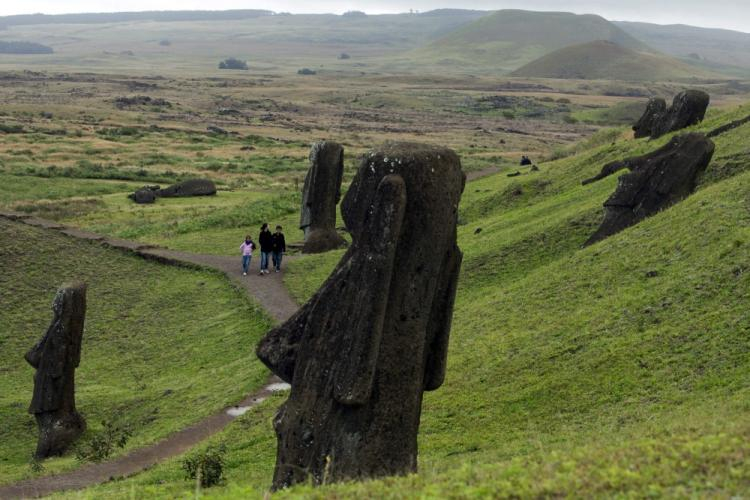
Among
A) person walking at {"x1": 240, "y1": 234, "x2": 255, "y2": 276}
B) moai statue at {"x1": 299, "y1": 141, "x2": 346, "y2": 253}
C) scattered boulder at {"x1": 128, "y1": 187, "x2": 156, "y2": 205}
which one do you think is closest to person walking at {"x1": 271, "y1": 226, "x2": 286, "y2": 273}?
person walking at {"x1": 240, "y1": 234, "x2": 255, "y2": 276}

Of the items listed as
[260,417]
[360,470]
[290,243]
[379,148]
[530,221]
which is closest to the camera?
[360,470]

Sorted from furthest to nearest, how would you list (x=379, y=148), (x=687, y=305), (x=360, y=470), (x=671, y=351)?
(x=687, y=305), (x=671, y=351), (x=379, y=148), (x=360, y=470)

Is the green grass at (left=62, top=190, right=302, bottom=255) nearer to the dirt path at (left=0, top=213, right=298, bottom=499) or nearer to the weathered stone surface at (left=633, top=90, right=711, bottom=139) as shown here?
the dirt path at (left=0, top=213, right=298, bottom=499)

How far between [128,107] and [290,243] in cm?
10392

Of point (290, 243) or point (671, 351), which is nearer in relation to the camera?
point (671, 351)

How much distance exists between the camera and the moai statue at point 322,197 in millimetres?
36906

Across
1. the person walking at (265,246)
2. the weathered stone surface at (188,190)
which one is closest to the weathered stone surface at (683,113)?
the person walking at (265,246)

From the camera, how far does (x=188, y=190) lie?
5753cm

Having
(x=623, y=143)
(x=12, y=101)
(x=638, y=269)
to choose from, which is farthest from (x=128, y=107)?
(x=638, y=269)

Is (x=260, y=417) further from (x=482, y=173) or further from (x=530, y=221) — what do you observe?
(x=482, y=173)

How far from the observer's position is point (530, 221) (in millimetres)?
35344

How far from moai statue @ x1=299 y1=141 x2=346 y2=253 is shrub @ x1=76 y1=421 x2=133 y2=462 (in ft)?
54.5

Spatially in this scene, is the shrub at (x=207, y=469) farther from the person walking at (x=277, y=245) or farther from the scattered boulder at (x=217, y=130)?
the scattered boulder at (x=217, y=130)

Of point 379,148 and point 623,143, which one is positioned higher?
point 379,148
